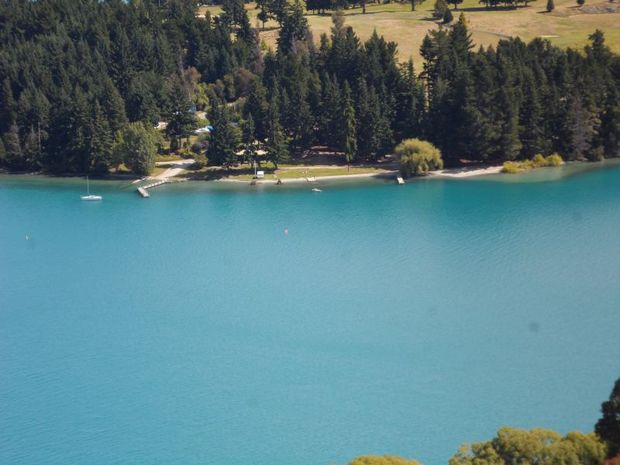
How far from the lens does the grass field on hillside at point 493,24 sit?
456ft

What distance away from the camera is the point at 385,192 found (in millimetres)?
95375

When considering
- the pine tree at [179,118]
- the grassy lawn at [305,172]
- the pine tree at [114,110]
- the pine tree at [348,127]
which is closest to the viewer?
the grassy lawn at [305,172]

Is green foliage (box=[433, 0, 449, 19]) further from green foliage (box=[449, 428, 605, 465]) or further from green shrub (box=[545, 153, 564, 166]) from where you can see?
green foliage (box=[449, 428, 605, 465])

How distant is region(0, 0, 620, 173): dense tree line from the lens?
102938 mm

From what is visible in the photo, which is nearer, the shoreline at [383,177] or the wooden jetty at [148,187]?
the wooden jetty at [148,187]

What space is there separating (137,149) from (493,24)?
2965 inches

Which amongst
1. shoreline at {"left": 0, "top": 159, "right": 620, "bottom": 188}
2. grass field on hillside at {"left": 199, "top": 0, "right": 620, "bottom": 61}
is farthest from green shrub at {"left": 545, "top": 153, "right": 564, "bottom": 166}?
grass field on hillside at {"left": 199, "top": 0, "right": 620, "bottom": 61}

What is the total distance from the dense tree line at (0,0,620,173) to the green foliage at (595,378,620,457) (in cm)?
6964

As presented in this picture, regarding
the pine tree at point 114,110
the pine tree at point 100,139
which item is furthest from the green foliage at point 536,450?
the pine tree at point 114,110

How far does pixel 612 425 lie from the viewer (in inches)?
1324

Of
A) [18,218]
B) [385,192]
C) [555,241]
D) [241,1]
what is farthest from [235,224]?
[241,1]

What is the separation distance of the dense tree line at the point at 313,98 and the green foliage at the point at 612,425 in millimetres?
69641

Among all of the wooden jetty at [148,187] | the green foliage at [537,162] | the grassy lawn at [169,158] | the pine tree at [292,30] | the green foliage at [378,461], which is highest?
the pine tree at [292,30]

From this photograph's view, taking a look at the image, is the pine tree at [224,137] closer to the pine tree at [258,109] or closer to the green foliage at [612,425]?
the pine tree at [258,109]
